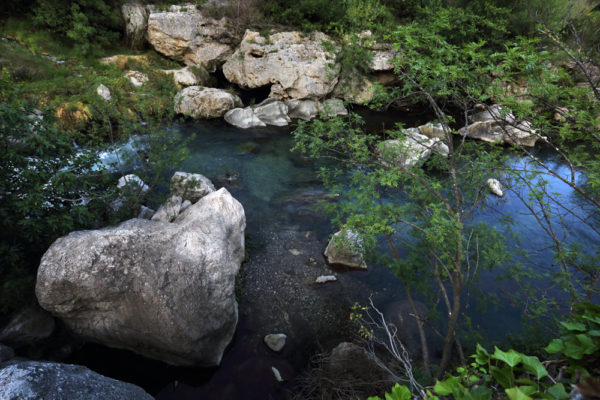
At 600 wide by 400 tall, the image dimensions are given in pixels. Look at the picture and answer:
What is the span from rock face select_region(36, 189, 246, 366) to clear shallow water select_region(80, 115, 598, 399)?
297mm

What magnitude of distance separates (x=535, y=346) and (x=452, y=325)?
1.22 m

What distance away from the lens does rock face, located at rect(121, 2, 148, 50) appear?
19.5 m

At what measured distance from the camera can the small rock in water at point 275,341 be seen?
496 cm

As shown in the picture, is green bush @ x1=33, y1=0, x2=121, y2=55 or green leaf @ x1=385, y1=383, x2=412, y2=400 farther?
green bush @ x1=33, y1=0, x2=121, y2=55

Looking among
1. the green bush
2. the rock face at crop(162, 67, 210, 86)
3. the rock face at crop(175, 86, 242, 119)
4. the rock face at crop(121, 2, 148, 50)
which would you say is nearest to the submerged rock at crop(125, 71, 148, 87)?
the rock face at crop(162, 67, 210, 86)

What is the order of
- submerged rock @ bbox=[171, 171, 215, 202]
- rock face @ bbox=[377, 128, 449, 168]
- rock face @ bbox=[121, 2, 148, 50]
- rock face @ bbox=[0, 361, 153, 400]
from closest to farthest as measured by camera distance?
rock face @ bbox=[0, 361, 153, 400] → rock face @ bbox=[377, 128, 449, 168] → submerged rock @ bbox=[171, 171, 215, 202] → rock face @ bbox=[121, 2, 148, 50]

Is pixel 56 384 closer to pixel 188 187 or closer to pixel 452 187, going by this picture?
pixel 188 187

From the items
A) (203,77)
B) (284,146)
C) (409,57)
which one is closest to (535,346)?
(409,57)

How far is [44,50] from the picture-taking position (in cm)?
1619

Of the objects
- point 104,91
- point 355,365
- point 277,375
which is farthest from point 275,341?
point 104,91

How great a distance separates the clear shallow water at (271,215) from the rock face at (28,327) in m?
0.79

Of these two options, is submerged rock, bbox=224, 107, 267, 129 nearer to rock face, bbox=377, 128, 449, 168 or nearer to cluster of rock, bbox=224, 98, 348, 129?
cluster of rock, bbox=224, 98, 348, 129

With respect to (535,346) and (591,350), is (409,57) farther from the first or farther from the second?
(535,346)

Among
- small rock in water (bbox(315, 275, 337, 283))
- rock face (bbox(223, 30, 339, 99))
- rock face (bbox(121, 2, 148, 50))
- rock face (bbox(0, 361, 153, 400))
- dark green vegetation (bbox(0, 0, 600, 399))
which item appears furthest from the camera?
rock face (bbox(121, 2, 148, 50))
